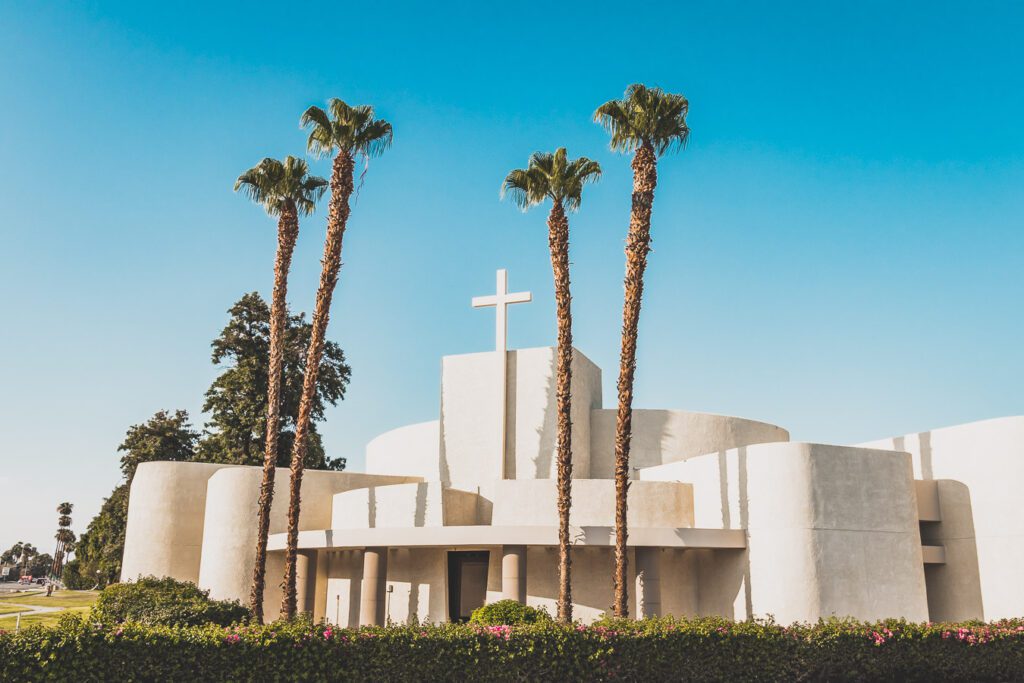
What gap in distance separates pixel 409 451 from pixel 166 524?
8.32m

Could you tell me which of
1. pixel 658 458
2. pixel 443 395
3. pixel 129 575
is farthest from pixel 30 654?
pixel 658 458

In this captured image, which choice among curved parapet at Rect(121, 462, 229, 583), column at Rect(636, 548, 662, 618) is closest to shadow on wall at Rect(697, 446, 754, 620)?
column at Rect(636, 548, 662, 618)

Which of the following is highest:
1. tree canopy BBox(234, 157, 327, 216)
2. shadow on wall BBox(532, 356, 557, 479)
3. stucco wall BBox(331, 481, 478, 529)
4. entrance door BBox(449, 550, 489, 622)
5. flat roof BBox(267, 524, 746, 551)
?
tree canopy BBox(234, 157, 327, 216)

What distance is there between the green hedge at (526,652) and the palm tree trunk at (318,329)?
785 centimetres

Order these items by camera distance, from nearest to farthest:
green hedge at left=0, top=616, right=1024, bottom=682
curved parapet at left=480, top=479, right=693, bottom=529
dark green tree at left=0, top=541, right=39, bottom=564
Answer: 1. green hedge at left=0, top=616, right=1024, bottom=682
2. curved parapet at left=480, top=479, right=693, bottom=529
3. dark green tree at left=0, top=541, right=39, bottom=564

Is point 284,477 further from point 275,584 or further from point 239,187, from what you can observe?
point 239,187

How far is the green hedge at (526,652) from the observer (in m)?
12.2

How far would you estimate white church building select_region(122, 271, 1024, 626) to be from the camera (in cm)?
2008

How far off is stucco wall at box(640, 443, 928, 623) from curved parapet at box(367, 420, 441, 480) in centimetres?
1011

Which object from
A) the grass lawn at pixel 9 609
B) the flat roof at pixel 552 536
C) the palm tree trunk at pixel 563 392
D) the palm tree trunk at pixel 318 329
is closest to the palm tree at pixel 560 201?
the palm tree trunk at pixel 563 392

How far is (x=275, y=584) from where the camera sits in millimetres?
25875

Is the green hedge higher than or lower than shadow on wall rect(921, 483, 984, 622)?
lower

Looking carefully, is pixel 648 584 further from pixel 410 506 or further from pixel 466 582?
pixel 410 506

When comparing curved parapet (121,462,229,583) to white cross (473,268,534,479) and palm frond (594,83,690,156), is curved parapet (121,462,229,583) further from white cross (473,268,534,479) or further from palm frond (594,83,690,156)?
palm frond (594,83,690,156)
